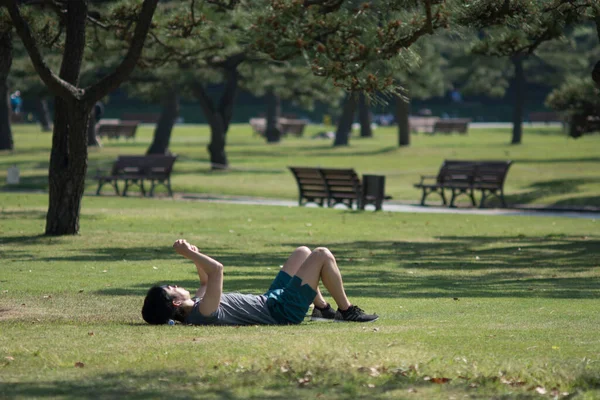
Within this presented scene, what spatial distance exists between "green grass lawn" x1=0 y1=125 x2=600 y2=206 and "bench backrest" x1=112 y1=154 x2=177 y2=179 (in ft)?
4.42

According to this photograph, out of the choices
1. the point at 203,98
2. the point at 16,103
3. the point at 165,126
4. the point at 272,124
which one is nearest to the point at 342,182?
the point at 203,98

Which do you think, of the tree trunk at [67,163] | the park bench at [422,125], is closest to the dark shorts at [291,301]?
the tree trunk at [67,163]

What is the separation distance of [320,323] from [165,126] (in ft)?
102

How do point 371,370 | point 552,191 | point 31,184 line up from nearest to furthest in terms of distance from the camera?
point 371,370
point 552,191
point 31,184

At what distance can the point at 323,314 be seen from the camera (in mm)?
8797

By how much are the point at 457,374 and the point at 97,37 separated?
13706 millimetres

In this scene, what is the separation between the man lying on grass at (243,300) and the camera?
819cm

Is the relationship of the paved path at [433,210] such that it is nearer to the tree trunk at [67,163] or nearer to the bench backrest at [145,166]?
the bench backrest at [145,166]

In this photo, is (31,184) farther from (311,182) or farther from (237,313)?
(237,313)

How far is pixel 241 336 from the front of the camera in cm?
775

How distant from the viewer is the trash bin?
2262 centimetres

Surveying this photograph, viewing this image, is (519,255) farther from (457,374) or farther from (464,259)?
(457,374)

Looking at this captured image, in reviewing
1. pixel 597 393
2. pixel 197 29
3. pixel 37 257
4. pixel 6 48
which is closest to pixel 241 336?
pixel 597 393

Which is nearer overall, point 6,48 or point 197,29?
point 6,48
